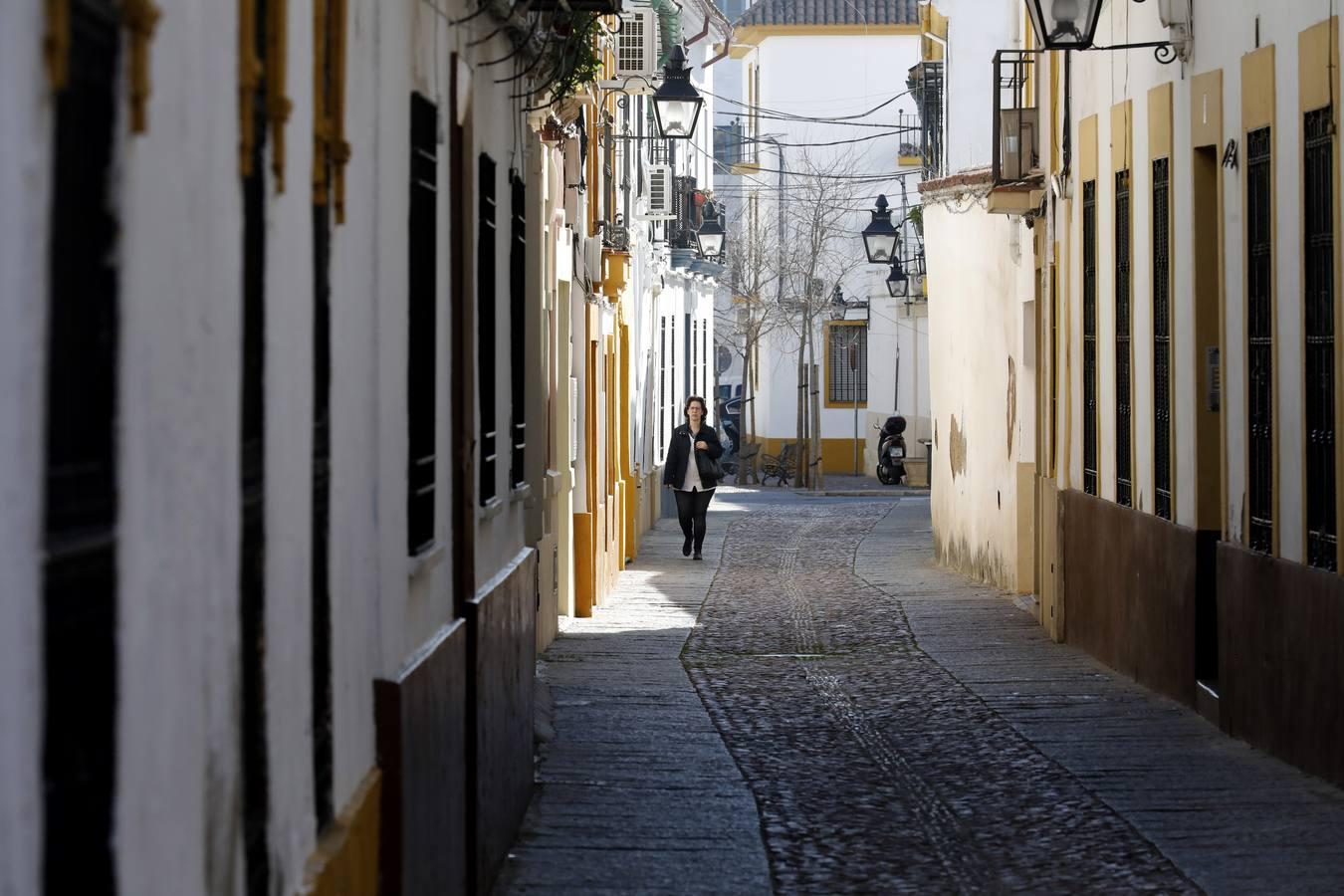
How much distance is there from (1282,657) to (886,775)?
197 centimetres

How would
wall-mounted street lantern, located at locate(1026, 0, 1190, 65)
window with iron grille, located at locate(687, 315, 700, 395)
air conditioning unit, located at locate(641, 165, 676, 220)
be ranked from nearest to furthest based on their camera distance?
wall-mounted street lantern, located at locate(1026, 0, 1190, 65), air conditioning unit, located at locate(641, 165, 676, 220), window with iron grille, located at locate(687, 315, 700, 395)

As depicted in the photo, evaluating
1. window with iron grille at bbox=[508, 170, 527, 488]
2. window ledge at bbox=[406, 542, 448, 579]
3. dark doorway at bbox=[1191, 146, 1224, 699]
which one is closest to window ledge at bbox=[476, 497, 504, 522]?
window with iron grille at bbox=[508, 170, 527, 488]

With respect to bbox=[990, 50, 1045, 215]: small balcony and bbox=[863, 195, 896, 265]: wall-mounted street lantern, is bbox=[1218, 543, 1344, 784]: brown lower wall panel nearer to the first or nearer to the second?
bbox=[990, 50, 1045, 215]: small balcony

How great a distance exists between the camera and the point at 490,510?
8.08 meters

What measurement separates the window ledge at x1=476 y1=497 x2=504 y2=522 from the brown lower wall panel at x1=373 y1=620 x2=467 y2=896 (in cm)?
79

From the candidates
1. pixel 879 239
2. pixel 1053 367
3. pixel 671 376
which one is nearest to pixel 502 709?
pixel 1053 367

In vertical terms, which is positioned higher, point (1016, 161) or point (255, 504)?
point (1016, 161)

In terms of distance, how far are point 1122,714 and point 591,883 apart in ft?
16.4

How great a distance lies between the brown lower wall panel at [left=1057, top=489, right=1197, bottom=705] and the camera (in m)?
12.1

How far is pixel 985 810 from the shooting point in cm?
915

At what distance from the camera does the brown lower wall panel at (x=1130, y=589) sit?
12070 millimetres

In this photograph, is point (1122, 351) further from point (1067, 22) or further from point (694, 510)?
point (694, 510)

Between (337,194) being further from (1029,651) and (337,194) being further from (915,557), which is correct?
(915,557)

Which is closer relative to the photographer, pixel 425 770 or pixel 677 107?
pixel 425 770
